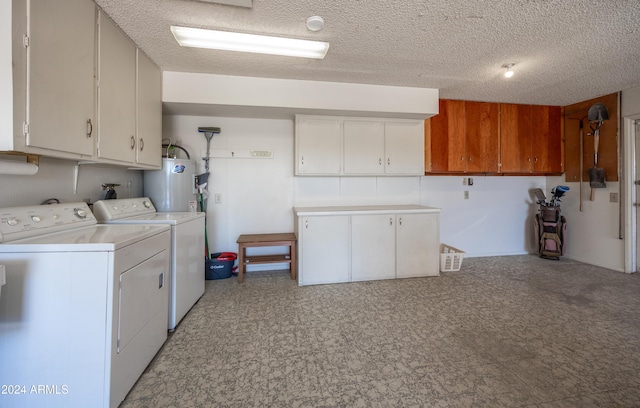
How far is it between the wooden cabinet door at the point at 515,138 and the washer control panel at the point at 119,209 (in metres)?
4.82

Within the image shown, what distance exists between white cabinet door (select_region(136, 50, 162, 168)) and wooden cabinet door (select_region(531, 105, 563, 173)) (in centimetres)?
523

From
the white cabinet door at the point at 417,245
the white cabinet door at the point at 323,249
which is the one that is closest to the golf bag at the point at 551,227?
the white cabinet door at the point at 417,245

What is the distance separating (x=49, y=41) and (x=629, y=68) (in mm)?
5056

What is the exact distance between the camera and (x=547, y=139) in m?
3.95

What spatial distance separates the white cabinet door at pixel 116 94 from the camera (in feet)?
5.98

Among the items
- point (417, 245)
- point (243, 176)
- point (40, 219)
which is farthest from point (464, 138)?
point (40, 219)

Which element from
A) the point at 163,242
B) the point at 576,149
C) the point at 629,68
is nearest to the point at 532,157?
the point at 576,149

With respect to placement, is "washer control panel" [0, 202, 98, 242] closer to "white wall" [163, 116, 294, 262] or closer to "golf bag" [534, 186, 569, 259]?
"white wall" [163, 116, 294, 262]

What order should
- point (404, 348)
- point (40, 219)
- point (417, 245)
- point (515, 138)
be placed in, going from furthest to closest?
point (515, 138) < point (417, 245) < point (404, 348) < point (40, 219)

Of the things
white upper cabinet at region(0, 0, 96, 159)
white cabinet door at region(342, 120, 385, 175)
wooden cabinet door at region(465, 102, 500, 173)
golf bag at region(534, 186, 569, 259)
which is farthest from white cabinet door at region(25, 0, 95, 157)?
golf bag at region(534, 186, 569, 259)

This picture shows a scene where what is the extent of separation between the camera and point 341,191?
3.68 metres

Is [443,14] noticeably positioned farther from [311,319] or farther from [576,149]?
[576,149]

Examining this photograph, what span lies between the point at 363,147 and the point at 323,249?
1.49 meters

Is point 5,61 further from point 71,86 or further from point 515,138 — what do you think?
point 515,138
